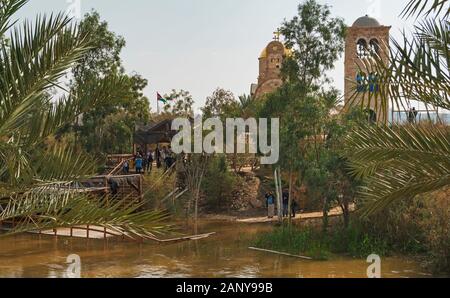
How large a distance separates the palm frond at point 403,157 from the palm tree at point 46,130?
196 cm

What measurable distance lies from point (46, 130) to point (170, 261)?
1001 cm

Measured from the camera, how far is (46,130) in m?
4.89

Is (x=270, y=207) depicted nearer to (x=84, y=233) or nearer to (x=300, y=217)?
(x=300, y=217)

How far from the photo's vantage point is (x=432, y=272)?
504 inches

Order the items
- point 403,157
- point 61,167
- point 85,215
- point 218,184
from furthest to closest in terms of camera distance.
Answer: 1. point 218,184
2. point 61,167
3. point 403,157
4. point 85,215

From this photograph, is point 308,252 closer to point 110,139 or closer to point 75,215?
point 75,215

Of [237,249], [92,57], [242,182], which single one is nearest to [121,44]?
[92,57]

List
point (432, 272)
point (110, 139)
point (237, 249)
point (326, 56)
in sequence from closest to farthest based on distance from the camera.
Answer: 1. point (432, 272)
2. point (237, 249)
3. point (326, 56)
4. point (110, 139)

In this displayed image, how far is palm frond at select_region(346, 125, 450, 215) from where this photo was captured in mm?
4371

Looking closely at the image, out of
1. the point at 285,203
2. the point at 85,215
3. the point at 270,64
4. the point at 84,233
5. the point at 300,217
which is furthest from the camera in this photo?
the point at 270,64

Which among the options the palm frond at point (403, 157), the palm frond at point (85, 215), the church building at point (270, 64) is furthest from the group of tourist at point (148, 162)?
the palm frond at point (403, 157)

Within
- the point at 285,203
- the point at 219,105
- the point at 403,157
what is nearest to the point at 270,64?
the point at 219,105

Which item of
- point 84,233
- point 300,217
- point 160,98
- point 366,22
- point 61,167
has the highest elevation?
point 366,22
